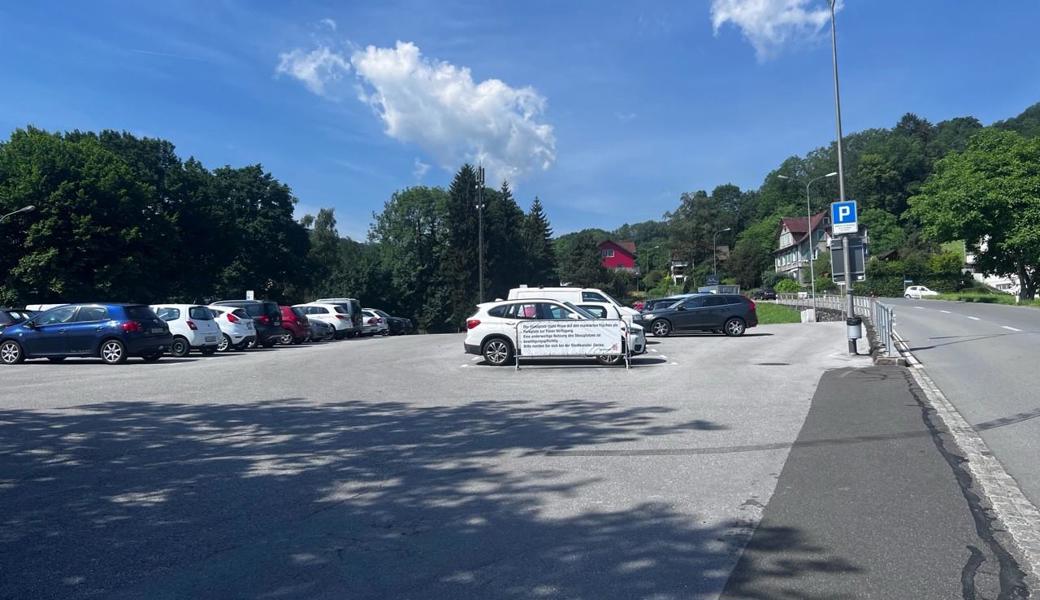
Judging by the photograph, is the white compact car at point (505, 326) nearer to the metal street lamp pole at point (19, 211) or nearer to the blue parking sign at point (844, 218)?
the blue parking sign at point (844, 218)

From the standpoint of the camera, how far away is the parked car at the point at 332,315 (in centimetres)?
3484

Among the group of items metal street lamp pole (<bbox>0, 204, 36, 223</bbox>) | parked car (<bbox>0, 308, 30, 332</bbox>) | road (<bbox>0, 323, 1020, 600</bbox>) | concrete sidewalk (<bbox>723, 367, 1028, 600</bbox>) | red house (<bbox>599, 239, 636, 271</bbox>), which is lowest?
concrete sidewalk (<bbox>723, 367, 1028, 600</bbox>)

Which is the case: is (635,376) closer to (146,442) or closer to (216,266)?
(146,442)

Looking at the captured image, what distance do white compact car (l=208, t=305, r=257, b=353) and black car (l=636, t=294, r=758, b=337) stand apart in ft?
45.7

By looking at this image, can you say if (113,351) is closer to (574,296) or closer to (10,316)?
(10,316)

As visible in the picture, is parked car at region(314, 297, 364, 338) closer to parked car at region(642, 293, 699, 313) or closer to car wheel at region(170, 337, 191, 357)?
car wheel at region(170, 337, 191, 357)

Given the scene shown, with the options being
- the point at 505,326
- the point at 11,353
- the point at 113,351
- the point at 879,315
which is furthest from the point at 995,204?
the point at 11,353

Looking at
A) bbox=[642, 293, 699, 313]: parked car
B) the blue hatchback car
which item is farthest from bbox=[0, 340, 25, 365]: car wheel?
bbox=[642, 293, 699, 313]: parked car

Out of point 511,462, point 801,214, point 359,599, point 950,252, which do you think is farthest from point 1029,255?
point 801,214

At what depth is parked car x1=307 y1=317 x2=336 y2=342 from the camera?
33375mm

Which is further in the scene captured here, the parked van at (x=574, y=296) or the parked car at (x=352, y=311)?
the parked car at (x=352, y=311)

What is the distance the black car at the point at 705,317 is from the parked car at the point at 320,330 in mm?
14090

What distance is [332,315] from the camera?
35000 millimetres

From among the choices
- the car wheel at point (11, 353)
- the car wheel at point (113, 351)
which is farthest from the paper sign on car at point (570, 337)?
the car wheel at point (11, 353)
